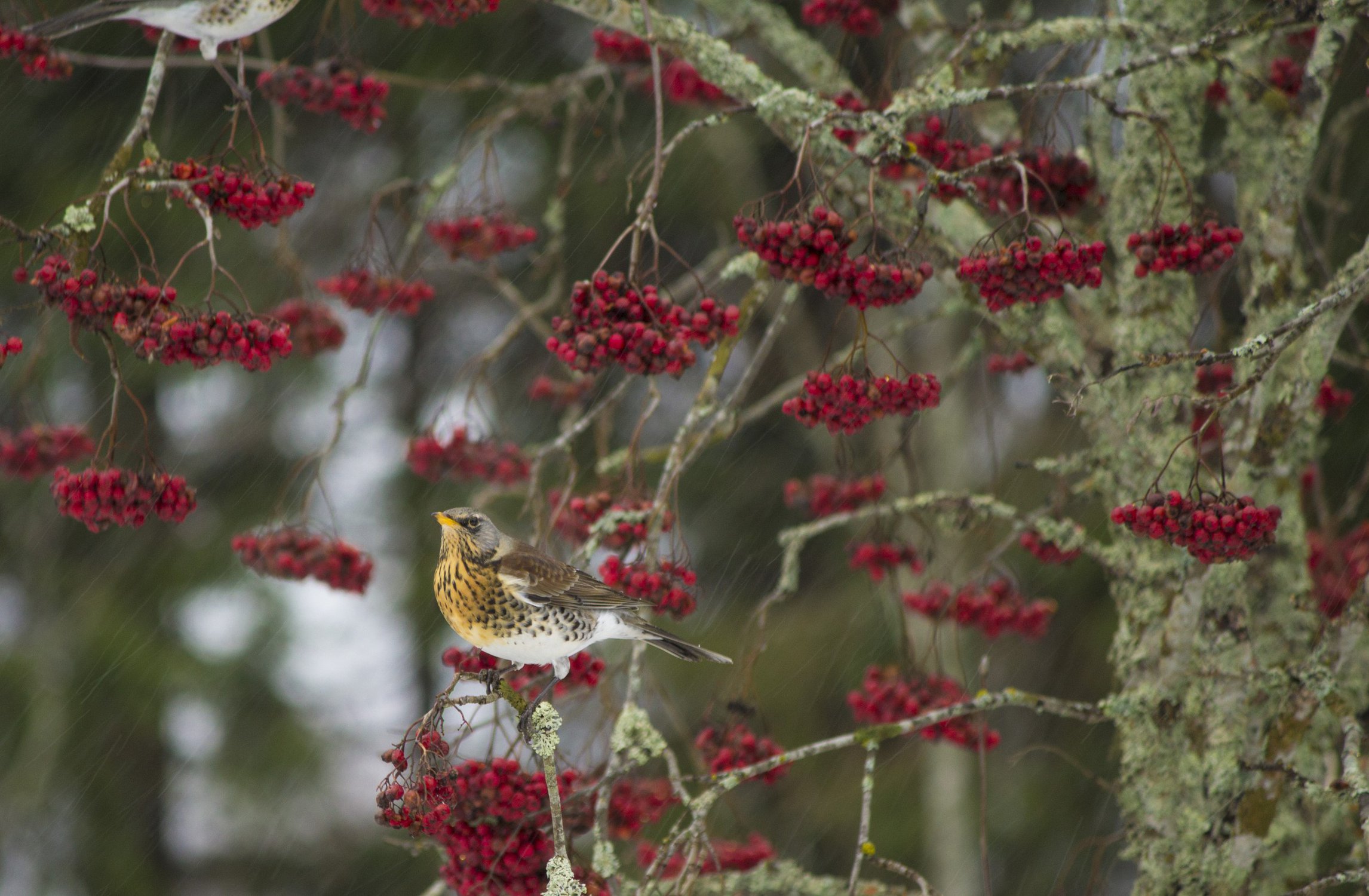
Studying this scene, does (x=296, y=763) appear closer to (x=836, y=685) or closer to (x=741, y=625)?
(x=741, y=625)

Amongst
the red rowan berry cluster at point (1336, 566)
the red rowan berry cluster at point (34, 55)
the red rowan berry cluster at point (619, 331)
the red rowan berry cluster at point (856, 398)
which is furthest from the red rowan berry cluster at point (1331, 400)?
the red rowan berry cluster at point (34, 55)

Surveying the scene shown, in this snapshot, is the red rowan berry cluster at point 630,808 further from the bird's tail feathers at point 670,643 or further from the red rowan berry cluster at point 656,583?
the red rowan berry cluster at point 656,583

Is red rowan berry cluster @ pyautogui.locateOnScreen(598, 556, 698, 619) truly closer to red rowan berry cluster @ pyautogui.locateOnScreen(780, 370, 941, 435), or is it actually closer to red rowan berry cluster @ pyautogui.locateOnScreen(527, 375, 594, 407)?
red rowan berry cluster @ pyautogui.locateOnScreen(780, 370, 941, 435)

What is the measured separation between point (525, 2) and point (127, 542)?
377cm

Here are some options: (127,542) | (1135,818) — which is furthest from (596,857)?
(127,542)

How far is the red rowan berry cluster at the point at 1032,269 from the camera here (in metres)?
2.39

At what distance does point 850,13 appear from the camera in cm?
363

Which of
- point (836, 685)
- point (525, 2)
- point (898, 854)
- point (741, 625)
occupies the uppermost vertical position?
point (525, 2)

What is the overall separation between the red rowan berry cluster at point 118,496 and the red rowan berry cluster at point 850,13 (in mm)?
2199

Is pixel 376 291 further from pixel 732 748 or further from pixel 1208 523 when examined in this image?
pixel 1208 523

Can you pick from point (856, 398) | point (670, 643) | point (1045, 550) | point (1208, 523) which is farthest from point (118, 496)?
point (1045, 550)

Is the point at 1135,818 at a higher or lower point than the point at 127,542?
lower

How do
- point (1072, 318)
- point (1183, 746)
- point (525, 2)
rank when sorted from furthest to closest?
point (525, 2)
point (1072, 318)
point (1183, 746)

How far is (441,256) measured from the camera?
6.07 metres
